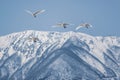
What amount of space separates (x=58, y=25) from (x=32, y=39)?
14.4ft

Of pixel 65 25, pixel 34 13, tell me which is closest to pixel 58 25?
pixel 65 25

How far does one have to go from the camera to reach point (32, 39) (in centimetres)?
5697

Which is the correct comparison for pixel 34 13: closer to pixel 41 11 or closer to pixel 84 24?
pixel 41 11

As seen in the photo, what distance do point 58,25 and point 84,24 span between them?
15.4 feet

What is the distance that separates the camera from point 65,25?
5866 centimetres

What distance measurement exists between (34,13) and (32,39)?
5.53 metres

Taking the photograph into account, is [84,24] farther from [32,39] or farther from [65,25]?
[32,39]

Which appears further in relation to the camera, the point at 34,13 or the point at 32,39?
the point at 34,13

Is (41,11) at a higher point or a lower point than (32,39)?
higher

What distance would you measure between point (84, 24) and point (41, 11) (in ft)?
23.8

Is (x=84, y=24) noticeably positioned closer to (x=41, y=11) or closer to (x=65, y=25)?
(x=65, y=25)

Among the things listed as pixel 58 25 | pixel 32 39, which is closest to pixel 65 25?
pixel 58 25

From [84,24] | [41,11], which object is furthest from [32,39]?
[84,24]

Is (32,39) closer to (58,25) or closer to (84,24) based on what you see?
(58,25)
